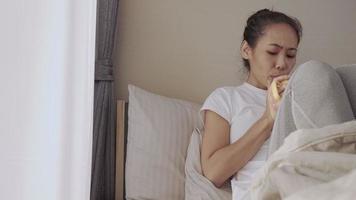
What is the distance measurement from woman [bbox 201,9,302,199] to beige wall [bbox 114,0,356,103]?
360 millimetres

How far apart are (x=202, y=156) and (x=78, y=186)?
2.52 feet

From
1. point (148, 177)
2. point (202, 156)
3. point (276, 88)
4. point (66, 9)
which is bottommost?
point (148, 177)

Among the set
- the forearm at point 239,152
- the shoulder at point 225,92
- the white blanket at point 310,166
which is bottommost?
the forearm at point 239,152

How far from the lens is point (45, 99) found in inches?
21.9

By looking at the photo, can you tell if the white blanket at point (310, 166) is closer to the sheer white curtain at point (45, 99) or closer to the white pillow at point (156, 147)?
the sheer white curtain at point (45, 99)

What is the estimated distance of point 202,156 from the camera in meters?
1.34

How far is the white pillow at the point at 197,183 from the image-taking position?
4.30ft

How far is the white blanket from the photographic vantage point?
406mm

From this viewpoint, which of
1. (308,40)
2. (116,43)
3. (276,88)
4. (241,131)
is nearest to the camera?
(276,88)

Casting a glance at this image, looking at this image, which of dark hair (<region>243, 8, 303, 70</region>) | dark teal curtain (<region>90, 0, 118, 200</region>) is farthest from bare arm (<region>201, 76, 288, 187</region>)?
dark teal curtain (<region>90, 0, 118, 200</region>)

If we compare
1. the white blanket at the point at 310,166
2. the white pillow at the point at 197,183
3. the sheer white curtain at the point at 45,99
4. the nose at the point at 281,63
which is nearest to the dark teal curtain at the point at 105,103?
the white pillow at the point at 197,183

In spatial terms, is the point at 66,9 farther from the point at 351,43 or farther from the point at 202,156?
the point at 351,43

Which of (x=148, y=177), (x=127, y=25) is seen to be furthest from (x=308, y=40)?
(x=148, y=177)

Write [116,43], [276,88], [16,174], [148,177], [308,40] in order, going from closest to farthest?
[16,174] → [276,88] → [148,177] → [116,43] → [308,40]
